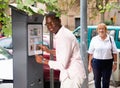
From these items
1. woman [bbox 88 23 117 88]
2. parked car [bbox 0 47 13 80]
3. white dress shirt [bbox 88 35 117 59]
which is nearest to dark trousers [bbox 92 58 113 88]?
woman [bbox 88 23 117 88]

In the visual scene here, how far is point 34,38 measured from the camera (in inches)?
220

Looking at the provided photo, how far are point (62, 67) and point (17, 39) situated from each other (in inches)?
39.4

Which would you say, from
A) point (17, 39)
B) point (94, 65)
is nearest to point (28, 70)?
point (17, 39)

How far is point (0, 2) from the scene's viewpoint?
16.6 ft

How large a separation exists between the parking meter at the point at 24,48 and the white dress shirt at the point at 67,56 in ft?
2.32

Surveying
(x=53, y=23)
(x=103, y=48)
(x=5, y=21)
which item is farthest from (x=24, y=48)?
(x=103, y=48)

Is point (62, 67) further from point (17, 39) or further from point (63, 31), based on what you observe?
point (17, 39)

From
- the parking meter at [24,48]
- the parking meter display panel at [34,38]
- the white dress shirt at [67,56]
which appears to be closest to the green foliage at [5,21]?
the parking meter at [24,48]

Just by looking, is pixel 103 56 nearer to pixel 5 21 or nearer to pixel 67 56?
pixel 5 21

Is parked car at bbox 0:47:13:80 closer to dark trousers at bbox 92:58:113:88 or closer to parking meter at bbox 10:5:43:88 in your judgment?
parking meter at bbox 10:5:43:88

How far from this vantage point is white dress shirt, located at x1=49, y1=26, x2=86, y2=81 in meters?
4.78

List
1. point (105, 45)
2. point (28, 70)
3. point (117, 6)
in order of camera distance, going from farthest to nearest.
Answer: point (117, 6) → point (105, 45) → point (28, 70)

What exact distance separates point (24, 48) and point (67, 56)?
887 mm

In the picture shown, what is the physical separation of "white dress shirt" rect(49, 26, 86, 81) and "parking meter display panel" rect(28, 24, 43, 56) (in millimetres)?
722
